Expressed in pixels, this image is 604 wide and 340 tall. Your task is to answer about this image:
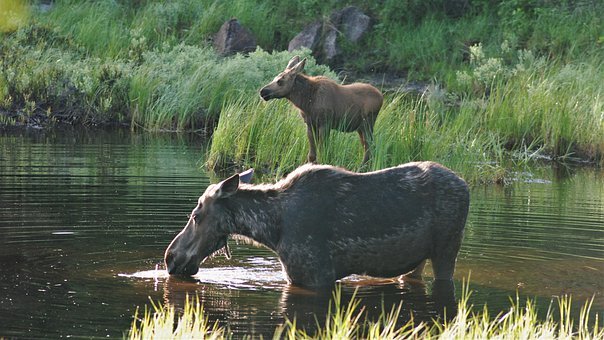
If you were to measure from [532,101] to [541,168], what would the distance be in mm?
1721

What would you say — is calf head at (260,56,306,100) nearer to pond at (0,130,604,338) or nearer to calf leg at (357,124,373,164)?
calf leg at (357,124,373,164)

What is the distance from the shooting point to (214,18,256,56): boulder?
31.5 m

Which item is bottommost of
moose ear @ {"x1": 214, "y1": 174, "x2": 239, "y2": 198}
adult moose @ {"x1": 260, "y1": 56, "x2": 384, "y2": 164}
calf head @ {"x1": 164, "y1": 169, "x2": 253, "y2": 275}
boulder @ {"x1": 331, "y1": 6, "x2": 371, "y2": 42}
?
calf head @ {"x1": 164, "y1": 169, "x2": 253, "y2": 275}

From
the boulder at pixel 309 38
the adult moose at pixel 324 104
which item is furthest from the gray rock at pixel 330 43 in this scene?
the adult moose at pixel 324 104

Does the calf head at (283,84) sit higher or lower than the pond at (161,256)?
higher

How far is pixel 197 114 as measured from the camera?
25875mm

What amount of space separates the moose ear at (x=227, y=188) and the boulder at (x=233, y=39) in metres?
21.2

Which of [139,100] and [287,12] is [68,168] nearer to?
[139,100]

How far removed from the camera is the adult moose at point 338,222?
1012 cm

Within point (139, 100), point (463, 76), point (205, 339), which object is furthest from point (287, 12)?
point (205, 339)

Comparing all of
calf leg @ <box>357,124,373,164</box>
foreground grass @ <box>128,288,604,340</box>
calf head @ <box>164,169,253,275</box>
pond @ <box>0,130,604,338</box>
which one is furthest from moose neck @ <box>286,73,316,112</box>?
foreground grass @ <box>128,288,604,340</box>

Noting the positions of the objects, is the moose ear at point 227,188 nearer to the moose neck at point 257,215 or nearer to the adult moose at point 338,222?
the adult moose at point 338,222

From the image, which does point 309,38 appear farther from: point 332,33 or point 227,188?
point 227,188

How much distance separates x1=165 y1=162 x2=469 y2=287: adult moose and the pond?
0.90 ft
